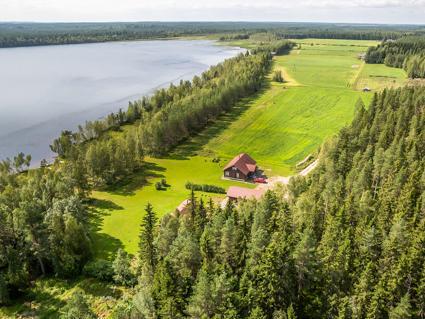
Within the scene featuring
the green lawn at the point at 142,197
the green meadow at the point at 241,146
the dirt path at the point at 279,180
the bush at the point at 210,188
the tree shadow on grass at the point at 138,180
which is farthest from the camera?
the tree shadow on grass at the point at 138,180

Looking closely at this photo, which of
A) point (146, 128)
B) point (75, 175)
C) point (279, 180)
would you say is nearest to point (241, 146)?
point (279, 180)

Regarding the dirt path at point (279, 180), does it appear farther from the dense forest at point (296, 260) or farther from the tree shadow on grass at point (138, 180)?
the dense forest at point (296, 260)

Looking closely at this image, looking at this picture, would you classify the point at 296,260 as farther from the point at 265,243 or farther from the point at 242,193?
the point at 242,193

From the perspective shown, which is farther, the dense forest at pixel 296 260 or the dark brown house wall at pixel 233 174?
the dark brown house wall at pixel 233 174

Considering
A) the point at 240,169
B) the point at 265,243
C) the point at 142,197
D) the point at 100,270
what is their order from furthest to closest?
the point at 240,169, the point at 142,197, the point at 100,270, the point at 265,243

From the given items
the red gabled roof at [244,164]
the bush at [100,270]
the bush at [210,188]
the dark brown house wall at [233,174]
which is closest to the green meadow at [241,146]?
the bush at [210,188]

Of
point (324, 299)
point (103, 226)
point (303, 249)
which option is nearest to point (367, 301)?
point (324, 299)

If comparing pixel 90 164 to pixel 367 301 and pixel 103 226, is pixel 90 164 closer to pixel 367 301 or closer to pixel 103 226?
pixel 103 226
